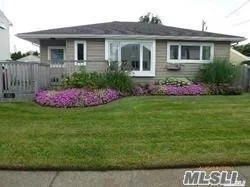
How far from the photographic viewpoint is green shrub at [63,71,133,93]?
52.6 feet

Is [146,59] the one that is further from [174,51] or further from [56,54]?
[56,54]

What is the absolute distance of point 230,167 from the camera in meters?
6.41

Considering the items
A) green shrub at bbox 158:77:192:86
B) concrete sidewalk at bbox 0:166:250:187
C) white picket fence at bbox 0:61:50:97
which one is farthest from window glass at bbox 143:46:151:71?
concrete sidewalk at bbox 0:166:250:187

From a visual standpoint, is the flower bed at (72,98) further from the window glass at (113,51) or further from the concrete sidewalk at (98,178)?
the concrete sidewalk at (98,178)

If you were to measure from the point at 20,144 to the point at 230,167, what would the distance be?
3.96 m

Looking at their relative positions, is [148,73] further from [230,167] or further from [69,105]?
[230,167]

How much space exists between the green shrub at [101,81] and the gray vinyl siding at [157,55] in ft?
8.49

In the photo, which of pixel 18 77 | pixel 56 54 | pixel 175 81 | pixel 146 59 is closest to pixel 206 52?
pixel 175 81

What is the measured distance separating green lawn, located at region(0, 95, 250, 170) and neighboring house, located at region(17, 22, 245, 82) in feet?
23.7

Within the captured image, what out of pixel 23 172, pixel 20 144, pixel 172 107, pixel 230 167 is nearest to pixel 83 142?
pixel 20 144

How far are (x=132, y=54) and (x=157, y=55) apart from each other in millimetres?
1271

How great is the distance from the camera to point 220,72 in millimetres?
19016

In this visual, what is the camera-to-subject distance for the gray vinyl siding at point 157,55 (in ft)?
65.7

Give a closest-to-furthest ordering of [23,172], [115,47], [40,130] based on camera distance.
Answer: [23,172] < [40,130] < [115,47]
